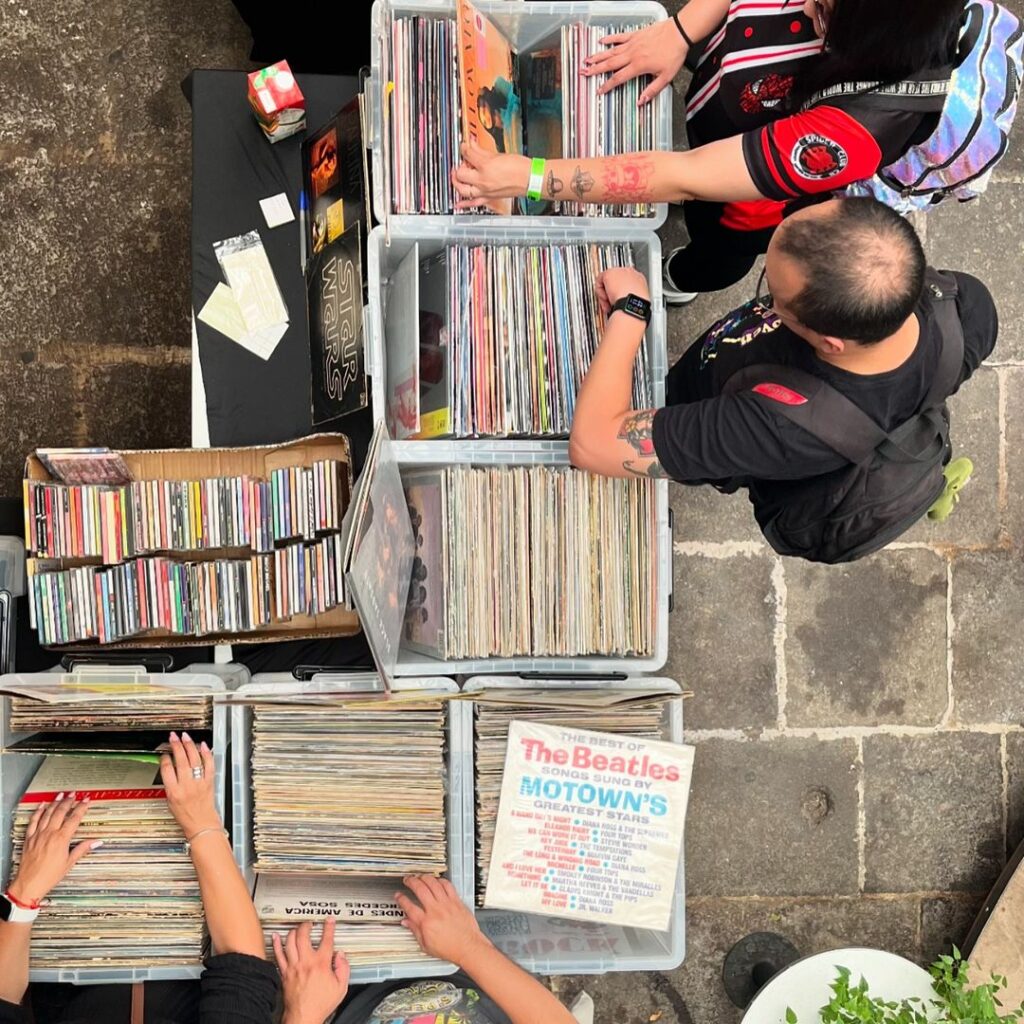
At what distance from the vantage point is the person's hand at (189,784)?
1596 millimetres

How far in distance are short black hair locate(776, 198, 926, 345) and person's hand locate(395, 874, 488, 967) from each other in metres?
1.21

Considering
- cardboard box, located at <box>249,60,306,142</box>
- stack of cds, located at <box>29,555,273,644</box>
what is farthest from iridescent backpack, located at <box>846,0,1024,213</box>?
stack of cds, located at <box>29,555,273,644</box>

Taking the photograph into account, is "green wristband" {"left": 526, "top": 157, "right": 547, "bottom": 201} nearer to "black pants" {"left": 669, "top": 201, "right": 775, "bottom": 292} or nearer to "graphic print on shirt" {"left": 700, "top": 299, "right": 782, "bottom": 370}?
"graphic print on shirt" {"left": 700, "top": 299, "right": 782, "bottom": 370}

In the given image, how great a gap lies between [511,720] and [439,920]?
0.39 meters

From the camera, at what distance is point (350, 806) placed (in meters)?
1.63

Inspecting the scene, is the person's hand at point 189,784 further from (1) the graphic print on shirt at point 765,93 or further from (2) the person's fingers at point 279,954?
(1) the graphic print on shirt at point 765,93

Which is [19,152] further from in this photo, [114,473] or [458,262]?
[458,262]

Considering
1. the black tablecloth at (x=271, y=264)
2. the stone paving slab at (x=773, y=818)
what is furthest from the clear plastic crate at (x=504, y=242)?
the stone paving slab at (x=773, y=818)

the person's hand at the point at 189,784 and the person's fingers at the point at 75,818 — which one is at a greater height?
the person's hand at the point at 189,784

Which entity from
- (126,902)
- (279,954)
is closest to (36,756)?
(126,902)

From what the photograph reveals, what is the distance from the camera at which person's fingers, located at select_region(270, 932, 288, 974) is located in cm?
163

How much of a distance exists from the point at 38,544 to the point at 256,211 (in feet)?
2.82

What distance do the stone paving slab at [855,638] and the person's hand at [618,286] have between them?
3.95ft

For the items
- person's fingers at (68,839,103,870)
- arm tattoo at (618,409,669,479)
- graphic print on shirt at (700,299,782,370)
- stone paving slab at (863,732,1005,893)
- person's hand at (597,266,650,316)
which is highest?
person's hand at (597,266,650,316)
